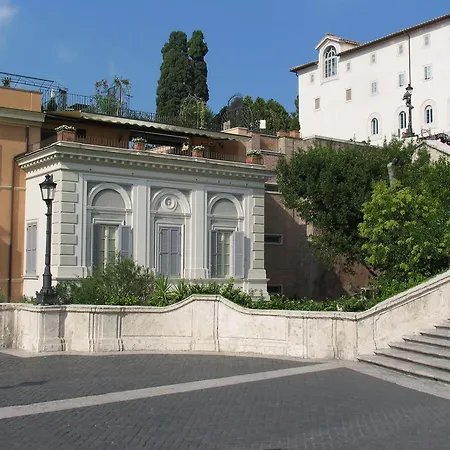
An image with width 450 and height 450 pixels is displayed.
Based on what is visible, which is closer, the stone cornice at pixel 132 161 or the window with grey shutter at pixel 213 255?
the stone cornice at pixel 132 161

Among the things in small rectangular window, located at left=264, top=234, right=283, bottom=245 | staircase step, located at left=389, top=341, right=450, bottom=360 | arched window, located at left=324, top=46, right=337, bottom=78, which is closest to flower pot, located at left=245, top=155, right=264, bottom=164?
small rectangular window, located at left=264, top=234, right=283, bottom=245

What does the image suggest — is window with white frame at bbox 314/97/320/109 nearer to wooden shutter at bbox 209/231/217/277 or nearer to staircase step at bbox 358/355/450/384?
wooden shutter at bbox 209/231/217/277

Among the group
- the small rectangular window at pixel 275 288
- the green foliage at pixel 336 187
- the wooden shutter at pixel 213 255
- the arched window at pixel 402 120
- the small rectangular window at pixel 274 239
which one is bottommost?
the small rectangular window at pixel 275 288

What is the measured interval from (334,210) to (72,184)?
1100 cm

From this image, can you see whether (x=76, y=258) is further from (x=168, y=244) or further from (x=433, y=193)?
(x=433, y=193)

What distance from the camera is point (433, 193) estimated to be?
2328cm

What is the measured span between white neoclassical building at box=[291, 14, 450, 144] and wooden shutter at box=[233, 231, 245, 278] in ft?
109

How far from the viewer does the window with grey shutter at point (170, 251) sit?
26.1 m

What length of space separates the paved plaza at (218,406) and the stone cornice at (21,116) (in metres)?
13.4

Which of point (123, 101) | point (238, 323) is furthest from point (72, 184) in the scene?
point (238, 323)

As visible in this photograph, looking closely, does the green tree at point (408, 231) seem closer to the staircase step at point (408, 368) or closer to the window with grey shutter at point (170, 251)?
the staircase step at point (408, 368)

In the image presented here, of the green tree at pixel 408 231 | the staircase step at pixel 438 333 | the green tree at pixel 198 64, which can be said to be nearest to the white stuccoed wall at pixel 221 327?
the staircase step at pixel 438 333

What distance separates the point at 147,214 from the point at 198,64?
41.9 metres

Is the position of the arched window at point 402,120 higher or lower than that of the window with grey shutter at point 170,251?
higher
